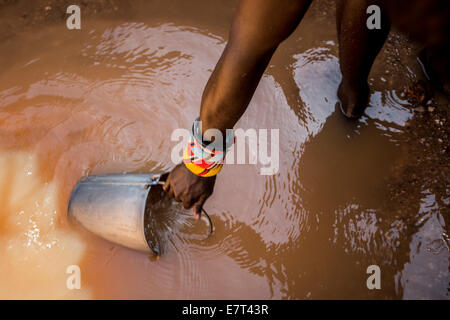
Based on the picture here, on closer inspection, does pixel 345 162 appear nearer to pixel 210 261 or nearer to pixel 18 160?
pixel 210 261

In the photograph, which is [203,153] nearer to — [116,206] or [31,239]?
[116,206]

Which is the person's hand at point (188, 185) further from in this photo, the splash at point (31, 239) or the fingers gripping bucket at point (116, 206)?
the splash at point (31, 239)

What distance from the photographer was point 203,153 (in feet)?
3.89

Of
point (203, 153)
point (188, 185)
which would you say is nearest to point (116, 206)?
point (188, 185)

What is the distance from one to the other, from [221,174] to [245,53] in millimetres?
889

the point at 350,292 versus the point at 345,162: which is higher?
the point at 345,162

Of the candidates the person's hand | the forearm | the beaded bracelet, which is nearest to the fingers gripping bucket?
the person's hand

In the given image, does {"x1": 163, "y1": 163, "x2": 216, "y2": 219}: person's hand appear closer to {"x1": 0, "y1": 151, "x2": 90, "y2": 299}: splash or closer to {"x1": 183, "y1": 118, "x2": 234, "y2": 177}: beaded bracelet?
{"x1": 183, "y1": 118, "x2": 234, "y2": 177}: beaded bracelet

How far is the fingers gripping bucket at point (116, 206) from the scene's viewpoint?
1.38 metres

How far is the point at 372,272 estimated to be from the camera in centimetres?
151

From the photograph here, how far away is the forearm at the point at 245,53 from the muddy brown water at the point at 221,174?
69 centimetres

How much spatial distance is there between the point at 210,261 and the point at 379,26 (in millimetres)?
1240

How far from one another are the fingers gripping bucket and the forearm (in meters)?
0.42
